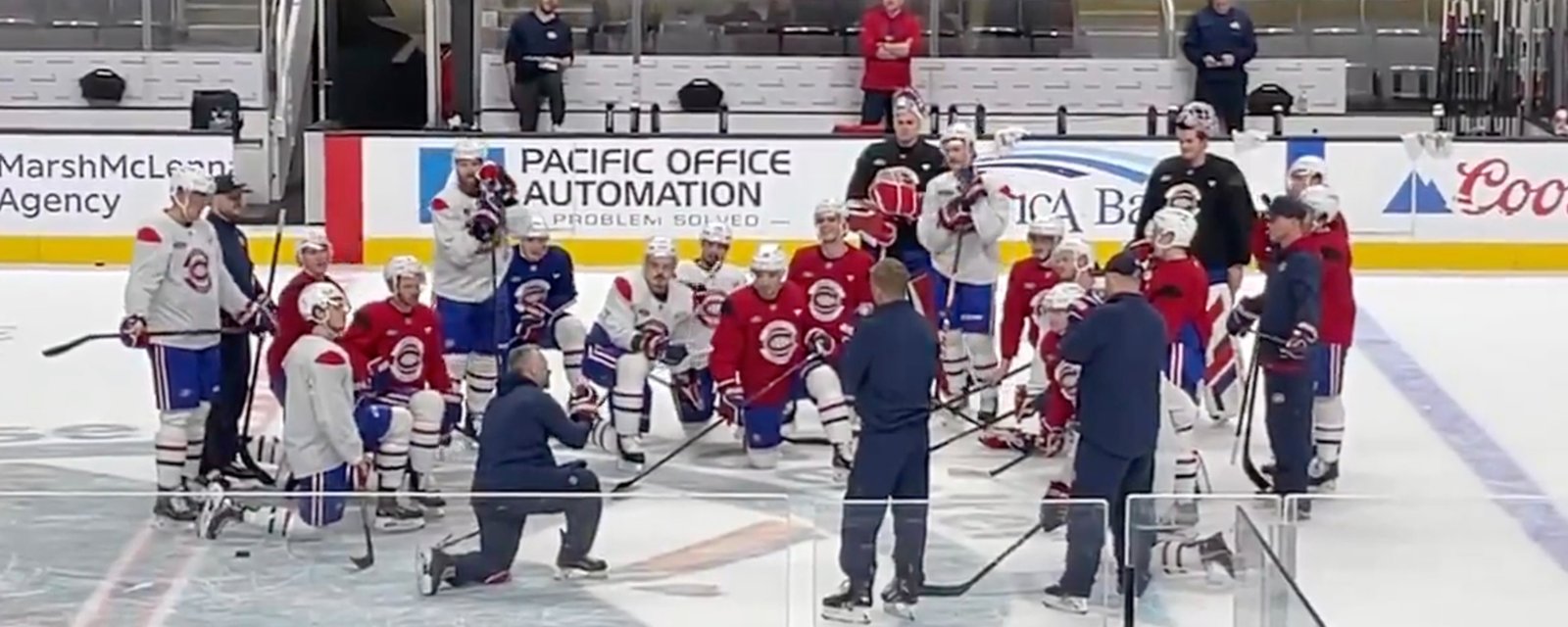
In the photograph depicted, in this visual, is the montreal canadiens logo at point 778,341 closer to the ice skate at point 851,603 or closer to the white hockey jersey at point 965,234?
the white hockey jersey at point 965,234

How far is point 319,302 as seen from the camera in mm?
7336

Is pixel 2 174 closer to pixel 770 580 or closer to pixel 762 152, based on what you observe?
pixel 762 152

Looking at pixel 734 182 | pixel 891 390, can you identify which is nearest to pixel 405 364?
pixel 891 390

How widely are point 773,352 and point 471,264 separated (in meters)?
1.01

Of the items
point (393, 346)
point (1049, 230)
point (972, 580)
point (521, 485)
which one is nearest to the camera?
point (972, 580)

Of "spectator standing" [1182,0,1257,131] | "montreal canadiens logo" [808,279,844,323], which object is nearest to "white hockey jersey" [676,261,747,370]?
"montreal canadiens logo" [808,279,844,323]

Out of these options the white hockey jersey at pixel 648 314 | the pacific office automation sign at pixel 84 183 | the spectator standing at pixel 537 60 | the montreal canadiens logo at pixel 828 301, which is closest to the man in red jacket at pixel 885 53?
the spectator standing at pixel 537 60

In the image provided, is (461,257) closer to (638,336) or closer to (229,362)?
(638,336)

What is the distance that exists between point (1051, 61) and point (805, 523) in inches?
409

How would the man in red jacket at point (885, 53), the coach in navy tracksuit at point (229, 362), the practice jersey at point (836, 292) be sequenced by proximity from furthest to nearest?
1. the man in red jacket at point (885, 53)
2. the practice jersey at point (836, 292)
3. the coach in navy tracksuit at point (229, 362)

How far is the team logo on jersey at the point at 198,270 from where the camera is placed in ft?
25.5

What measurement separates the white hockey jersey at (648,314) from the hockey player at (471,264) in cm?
36

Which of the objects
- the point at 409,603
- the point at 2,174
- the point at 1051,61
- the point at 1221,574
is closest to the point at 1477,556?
the point at 1221,574

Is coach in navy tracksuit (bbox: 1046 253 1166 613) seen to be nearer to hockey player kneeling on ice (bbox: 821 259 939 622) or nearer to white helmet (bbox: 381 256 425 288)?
hockey player kneeling on ice (bbox: 821 259 939 622)
